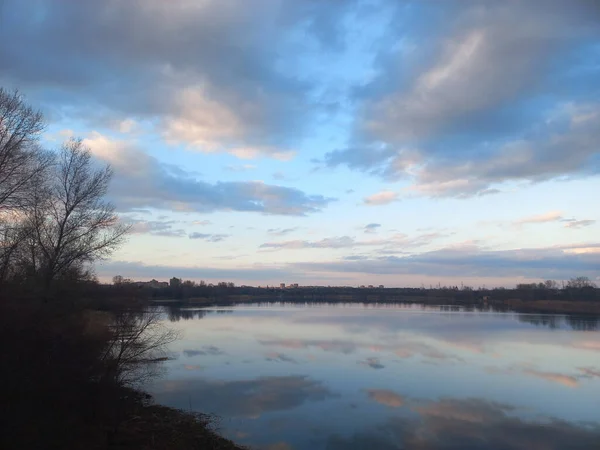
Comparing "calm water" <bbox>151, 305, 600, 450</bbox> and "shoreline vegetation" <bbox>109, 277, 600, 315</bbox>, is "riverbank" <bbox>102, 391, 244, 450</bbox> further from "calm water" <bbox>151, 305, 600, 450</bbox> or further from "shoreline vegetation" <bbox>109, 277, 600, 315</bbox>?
"shoreline vegetation" <bbox>109, 277, 600, 315</bbox>

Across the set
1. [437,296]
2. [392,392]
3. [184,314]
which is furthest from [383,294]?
[392,392]

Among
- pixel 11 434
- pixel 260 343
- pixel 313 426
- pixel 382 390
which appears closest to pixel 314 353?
pixel 260 343

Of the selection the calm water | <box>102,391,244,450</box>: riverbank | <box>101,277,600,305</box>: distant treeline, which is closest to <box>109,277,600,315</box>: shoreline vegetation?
<box>101,277,600,305</box>: distant treeline

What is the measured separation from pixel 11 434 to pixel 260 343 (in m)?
25.3

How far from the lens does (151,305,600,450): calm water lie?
533 inches

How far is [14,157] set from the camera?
54.6 ft

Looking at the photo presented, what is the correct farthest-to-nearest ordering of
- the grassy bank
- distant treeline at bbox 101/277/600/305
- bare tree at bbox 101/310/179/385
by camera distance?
distant treeline at bbox 101/277/600/305 < bare tree at bbox 101/310/179/385 < the grassy bank

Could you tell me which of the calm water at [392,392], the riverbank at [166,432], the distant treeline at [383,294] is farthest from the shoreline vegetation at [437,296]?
the riverbank at [166,432]

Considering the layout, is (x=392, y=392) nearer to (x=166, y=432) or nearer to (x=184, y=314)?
(x=166, y=432)

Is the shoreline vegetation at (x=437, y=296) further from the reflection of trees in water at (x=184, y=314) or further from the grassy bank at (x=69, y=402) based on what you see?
the grassy bank at (x=69, y=402)

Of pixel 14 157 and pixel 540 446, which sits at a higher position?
pixel 14 157

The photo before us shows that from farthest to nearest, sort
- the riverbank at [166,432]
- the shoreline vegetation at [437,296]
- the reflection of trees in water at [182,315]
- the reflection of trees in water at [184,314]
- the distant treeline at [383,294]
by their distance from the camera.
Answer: the distant treeline at [383,294], the shoreline vegetation at [437,296], the reflection of trees in water at [184,314], the reflection of trees in water at [182,315], the riverbank at [166,432]

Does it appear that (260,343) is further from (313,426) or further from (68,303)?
(313,426)

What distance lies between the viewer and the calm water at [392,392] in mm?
13539
